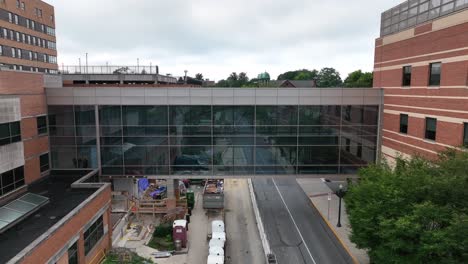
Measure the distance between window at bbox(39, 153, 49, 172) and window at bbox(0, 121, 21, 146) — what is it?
4.24 m

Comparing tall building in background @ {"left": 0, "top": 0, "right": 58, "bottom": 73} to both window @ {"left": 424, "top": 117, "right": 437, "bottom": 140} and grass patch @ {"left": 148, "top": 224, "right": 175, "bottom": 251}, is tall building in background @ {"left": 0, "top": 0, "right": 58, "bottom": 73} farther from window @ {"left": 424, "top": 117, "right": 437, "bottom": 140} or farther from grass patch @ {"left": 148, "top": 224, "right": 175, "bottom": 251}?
window @ {"left": 424, "top": 117, "right": 437, "bottom": 140}

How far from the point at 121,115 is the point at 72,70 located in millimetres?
30474

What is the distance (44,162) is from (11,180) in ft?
17.8

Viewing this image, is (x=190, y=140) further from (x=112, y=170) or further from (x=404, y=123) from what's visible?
(x=404, y=123)

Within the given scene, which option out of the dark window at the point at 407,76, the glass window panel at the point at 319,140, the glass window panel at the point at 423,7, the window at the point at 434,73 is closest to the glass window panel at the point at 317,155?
the glass window panel at the point at 319,140

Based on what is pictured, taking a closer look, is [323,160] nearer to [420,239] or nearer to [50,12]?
[420,239]

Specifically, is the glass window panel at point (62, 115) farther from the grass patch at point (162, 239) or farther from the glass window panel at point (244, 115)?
the glass window panel at point (244, 115)

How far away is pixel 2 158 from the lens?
67.2 ft

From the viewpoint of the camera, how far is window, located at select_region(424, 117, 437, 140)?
74.0 feet

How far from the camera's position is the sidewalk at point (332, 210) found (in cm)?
2337

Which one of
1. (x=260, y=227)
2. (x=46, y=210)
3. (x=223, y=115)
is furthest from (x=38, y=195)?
(x=260, y=227)

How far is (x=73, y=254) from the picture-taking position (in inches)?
716

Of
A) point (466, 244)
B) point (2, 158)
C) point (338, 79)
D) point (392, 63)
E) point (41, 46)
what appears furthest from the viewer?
point (338, 79)

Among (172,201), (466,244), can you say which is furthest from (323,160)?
(466,244)
